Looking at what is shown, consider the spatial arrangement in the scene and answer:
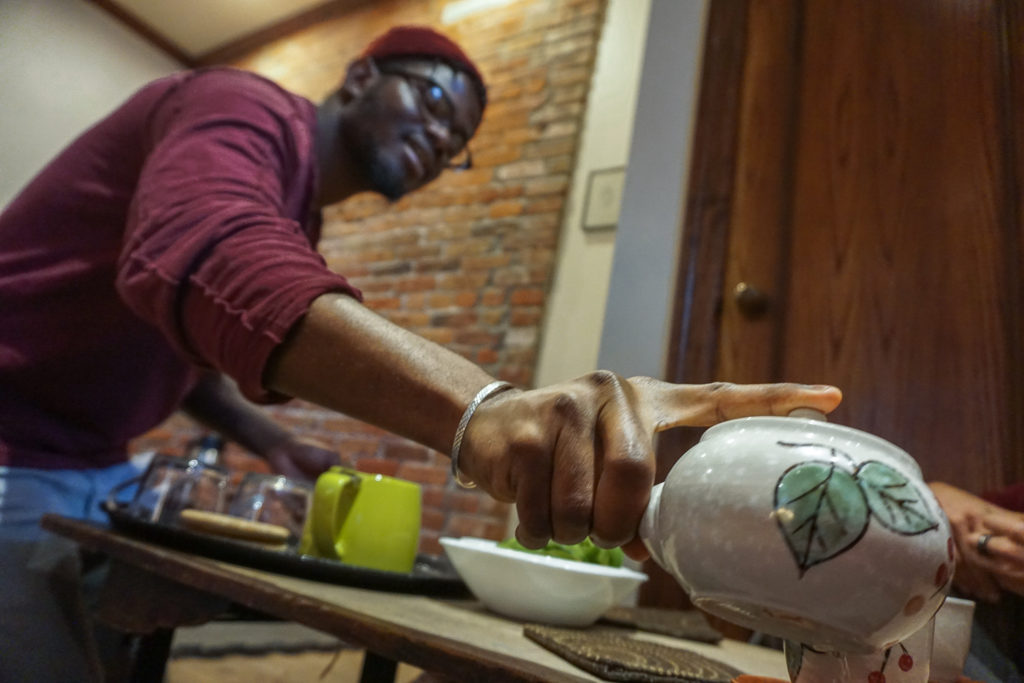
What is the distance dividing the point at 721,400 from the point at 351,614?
27 cm

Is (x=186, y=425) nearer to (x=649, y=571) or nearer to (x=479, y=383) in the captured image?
(x=649, y=571)

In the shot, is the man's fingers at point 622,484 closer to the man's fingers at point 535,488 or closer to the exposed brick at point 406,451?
the man's fingers at point 535,488

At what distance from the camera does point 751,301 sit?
1327mm

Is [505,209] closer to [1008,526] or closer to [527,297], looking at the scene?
[527,297]

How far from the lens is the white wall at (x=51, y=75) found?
3.51ft

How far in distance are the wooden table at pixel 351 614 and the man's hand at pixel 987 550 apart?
0.71ft

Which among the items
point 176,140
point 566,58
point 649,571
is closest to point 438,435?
point 176,140

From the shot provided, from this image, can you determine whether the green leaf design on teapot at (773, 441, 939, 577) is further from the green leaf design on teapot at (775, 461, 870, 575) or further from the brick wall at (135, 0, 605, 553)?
the brick wall at (135, 0, 605, 553)

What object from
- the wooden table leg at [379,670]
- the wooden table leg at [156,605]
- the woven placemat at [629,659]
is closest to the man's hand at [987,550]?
the woven placemat at [629,659]

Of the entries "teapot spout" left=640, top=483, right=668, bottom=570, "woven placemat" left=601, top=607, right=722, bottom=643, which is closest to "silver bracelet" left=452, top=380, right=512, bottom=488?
"teapot spout" left=640, top=483, right=668, bottom=570

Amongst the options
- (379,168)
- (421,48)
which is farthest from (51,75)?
(421,48)

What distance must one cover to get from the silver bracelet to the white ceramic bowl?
195 mm

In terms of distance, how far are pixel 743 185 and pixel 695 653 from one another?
1135mm

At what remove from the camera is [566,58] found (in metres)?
2.29
